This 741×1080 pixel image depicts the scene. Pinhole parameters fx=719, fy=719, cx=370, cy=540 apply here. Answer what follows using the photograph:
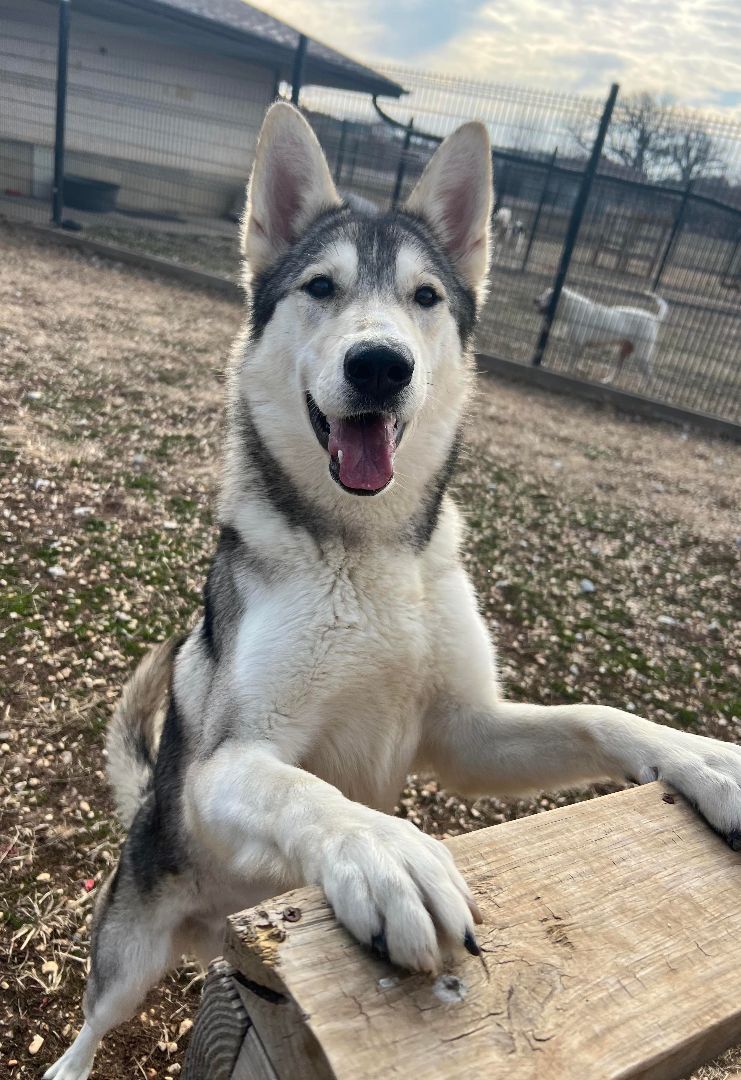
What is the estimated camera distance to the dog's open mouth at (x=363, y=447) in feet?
7.17

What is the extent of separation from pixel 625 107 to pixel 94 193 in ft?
37.8

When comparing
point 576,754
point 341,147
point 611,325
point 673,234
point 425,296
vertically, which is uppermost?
point 341,147

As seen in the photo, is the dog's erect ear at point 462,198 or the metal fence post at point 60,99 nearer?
the dog's erect ear at point 462,198

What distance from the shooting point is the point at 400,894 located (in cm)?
114

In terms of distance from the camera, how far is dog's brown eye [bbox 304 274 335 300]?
2490 millimetres

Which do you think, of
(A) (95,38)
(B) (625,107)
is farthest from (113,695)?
(A) (95,38)

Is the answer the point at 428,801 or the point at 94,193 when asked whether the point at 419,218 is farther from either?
the point at 94,193

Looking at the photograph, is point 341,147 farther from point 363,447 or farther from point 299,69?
point 363,447

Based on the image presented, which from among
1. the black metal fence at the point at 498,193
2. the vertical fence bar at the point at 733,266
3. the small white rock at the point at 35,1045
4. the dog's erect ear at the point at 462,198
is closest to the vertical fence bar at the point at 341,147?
the black metal fence at the point at 498,193

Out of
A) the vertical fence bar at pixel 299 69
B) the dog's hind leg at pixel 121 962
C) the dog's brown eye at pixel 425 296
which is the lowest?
the dog's hind leg at pixel 121 962

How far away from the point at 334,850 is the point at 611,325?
10.8 meters

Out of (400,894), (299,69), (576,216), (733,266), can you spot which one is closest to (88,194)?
(299,69)

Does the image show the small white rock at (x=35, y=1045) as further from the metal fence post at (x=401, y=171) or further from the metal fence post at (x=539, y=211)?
the metal fence post at (x=401, y=171)

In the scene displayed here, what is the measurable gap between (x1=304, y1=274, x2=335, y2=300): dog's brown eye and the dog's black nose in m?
0.52
